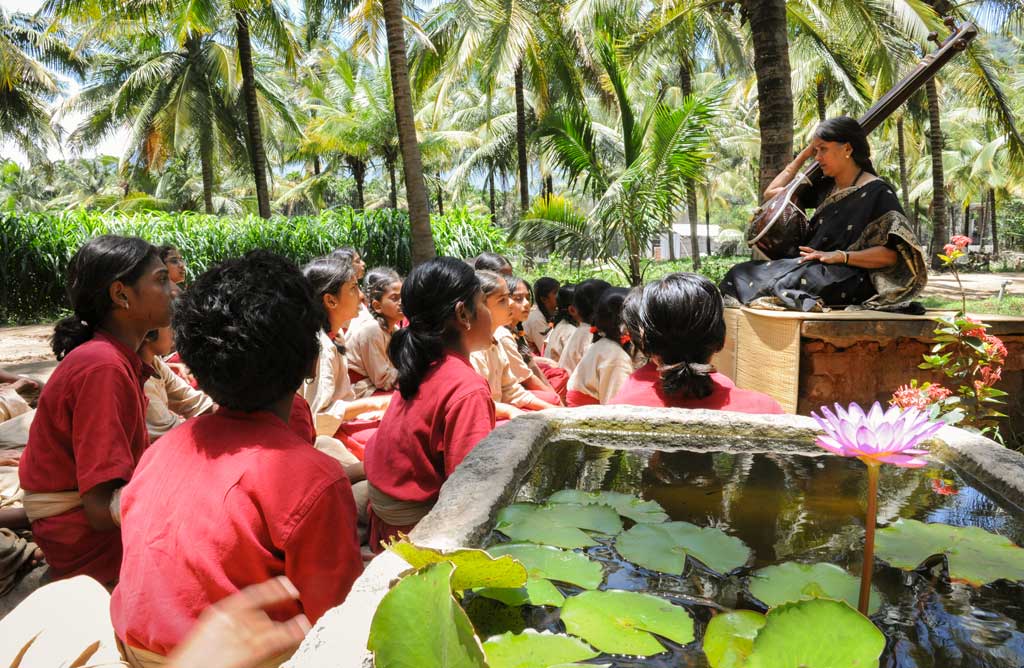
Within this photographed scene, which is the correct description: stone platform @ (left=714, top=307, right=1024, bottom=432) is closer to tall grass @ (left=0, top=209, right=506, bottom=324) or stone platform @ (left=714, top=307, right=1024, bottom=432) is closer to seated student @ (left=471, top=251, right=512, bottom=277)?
seated student @ (left=471, top=251, right=512, bottom=277)

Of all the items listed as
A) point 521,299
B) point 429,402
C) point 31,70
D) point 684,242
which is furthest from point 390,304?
point 684,242

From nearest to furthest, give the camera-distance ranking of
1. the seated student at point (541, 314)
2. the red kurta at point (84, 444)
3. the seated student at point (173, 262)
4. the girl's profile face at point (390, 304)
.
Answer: the red kurta at point (84, 444) → the girl's profile face at point (390, 304) → the seated student at point (173, 262) → the seated student at point (541, 314)

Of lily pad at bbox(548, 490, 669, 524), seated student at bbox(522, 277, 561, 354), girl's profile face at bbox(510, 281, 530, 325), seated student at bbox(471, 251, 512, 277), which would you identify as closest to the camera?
lily pad at bbox(548, 490, 669, 524)

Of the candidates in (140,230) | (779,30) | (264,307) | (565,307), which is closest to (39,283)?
(140,230)

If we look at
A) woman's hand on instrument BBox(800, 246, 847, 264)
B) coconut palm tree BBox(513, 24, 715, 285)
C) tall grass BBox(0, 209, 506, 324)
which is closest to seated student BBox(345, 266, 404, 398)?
woman's hand on instrument BBox(800, 246, 847, 264)

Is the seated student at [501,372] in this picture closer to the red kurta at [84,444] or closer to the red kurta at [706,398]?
the red kurta at [706,398]

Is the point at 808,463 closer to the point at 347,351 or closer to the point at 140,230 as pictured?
the point at 347,351

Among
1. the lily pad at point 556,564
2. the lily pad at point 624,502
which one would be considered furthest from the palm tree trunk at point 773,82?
the lily pad at point 556,564

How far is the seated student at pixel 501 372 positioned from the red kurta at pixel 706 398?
47.0 inches

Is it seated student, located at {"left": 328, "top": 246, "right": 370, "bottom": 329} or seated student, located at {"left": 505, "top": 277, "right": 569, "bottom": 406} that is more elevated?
seated student, located at {"left": 328, "top": 246, "right": 370, "bottom": 329}

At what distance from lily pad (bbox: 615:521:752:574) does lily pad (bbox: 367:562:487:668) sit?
0.65 m

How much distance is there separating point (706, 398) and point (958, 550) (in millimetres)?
1085

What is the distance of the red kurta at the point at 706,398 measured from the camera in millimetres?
2412

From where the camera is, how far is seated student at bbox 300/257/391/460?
360cm
